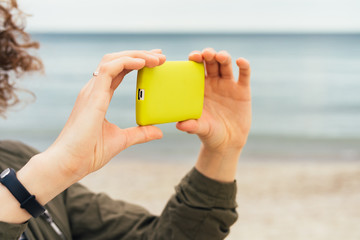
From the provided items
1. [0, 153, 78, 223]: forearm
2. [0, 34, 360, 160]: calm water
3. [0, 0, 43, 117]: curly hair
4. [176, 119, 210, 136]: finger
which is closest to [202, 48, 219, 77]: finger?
[176, 119, 210, 136]: finger

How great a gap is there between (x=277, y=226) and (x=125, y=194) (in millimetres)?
1802

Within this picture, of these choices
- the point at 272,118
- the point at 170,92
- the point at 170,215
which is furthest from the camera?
the point at 272,118

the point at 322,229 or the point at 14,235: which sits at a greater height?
the point at 14,235

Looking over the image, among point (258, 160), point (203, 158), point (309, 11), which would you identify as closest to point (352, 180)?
point (258, 160)

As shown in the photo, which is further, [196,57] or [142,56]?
[196,57]

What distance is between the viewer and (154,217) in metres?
1.51

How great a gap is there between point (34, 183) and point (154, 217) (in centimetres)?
69

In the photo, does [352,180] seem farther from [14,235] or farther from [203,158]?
[14,235]

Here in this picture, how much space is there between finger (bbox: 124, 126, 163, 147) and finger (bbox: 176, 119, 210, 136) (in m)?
0.10

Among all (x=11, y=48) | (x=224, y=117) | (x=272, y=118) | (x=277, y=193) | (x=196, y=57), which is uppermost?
(x=11, y=48)

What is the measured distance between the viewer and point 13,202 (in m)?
0.89

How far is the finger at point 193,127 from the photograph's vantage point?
1216 mm

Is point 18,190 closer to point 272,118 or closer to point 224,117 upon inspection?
point 224,117

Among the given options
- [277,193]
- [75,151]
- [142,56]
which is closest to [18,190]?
[75,151]
